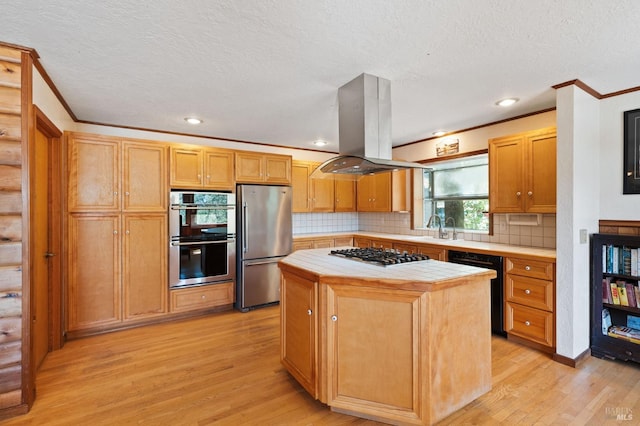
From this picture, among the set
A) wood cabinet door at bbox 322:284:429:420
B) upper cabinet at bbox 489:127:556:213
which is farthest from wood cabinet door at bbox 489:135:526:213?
wood cabinet door at bbox 322:284:429:420

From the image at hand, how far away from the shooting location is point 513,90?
268cm

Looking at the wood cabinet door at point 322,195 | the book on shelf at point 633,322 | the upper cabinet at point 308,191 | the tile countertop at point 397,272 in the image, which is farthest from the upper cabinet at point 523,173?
the wood cabinet door at point 322,195

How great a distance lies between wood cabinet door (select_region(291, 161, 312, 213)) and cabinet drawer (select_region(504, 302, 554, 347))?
3.06 meters

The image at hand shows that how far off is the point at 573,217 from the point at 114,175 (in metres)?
4.47

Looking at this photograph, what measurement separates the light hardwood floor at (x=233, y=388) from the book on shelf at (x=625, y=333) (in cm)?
22

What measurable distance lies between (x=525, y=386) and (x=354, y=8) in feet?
9.15

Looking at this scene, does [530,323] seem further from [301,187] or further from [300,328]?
[301,187]

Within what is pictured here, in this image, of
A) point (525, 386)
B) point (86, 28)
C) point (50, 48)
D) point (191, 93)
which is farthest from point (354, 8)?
point (525, 386)

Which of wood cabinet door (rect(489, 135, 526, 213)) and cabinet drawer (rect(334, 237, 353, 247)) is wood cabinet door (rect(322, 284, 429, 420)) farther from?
cabinet drawer (rect(334, 237, 353, 247))

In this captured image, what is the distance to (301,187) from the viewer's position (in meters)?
4.92

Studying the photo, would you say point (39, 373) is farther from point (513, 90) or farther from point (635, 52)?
point (635, 52)

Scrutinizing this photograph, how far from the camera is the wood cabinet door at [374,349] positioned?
176 cm

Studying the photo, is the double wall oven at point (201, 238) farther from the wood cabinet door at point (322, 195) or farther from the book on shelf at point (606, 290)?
the book on shelf at point (606, 290)

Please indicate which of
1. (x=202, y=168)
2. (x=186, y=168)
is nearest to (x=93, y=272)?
(x=186, y=168)
